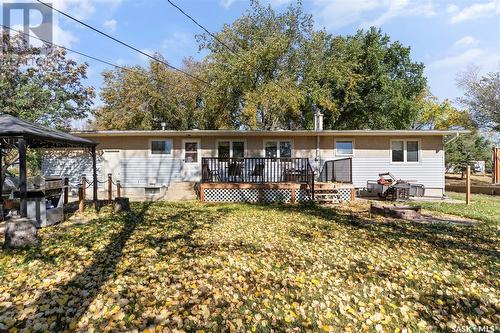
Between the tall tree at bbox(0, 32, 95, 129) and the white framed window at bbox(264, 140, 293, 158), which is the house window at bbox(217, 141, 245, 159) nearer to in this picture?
the white framed window at bbox(264, 140, 293, 158)

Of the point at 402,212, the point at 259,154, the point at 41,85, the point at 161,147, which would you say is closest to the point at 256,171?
the point at 259,154

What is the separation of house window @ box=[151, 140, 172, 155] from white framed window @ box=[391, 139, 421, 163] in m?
9.99

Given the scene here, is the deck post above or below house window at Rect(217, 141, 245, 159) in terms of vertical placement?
below

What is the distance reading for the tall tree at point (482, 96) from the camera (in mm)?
22620

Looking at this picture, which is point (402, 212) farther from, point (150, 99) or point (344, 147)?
point (150, 99)

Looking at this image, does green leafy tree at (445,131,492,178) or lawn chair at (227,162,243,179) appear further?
green leafy tree at (445,131,492,178)

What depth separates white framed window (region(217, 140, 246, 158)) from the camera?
1309 centimetres

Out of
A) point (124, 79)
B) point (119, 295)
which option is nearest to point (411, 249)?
point (119, 295)

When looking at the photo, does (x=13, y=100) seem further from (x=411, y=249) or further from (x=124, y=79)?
(x=411, y=249)

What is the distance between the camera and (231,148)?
13086 millimetres

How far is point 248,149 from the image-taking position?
13031 millimetres

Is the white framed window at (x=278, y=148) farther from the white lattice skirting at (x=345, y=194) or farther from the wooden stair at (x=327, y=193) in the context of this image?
the white lattice skirting at (x=345, y=194)

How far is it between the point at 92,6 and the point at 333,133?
31.2ft

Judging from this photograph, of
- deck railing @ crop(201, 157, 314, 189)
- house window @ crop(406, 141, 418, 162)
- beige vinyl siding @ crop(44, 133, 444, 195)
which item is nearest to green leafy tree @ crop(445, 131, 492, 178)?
house window @ crop(406, 141, 418, 162)
